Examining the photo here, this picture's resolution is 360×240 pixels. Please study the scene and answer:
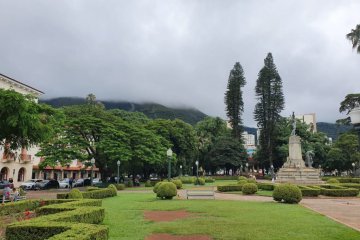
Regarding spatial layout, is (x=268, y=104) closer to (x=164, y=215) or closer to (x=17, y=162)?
Answer: (x=17, y=162)

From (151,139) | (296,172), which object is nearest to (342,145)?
(296,172)

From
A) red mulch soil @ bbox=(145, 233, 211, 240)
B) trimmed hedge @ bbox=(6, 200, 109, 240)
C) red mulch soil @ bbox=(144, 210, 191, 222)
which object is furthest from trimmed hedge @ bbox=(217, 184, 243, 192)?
trimmed hedge @ bbox=(6, 200, 109, 240)

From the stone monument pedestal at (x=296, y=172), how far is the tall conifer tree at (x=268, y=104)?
2683cm

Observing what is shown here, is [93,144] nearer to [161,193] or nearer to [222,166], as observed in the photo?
[161,193]

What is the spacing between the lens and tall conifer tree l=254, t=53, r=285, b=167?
68.2 m

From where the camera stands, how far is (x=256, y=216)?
13.8 metres

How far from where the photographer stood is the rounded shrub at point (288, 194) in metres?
19.1

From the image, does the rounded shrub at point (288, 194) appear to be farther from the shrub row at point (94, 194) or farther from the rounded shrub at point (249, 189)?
the shrub row at point (94, 194)

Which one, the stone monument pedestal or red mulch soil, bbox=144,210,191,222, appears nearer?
red mulch soil, bbox=144,210,191,222

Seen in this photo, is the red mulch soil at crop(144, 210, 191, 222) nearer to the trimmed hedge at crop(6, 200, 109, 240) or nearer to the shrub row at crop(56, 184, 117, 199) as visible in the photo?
the trimmed hedge at crop(6, 200, 109, 240)

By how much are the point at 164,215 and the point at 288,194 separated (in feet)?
26.3

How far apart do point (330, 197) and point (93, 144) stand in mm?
25324

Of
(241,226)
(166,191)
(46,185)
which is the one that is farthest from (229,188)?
(46,185)

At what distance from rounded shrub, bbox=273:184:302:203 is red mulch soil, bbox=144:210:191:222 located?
21.7ft
